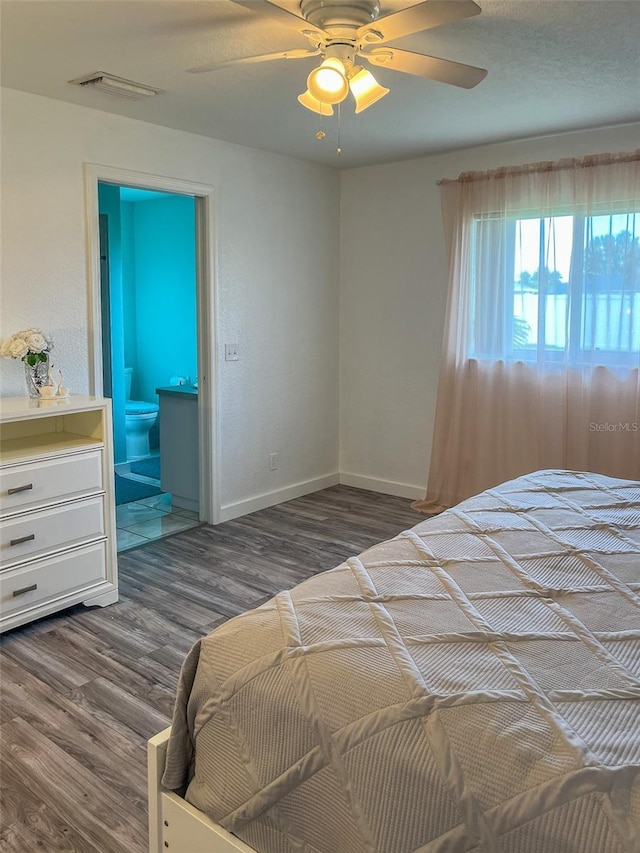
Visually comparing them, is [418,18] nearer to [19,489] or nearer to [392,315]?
[19,489]

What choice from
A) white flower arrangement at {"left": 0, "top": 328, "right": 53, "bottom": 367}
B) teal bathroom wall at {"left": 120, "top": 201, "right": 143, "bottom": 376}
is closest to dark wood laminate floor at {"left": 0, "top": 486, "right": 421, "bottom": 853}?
white flower arrangement at {"left": 0, "top": 328, "right": 53, "bottom": 367}

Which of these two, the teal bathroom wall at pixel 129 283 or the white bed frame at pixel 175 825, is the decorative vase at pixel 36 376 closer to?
the white bed frame at pixel 175 825

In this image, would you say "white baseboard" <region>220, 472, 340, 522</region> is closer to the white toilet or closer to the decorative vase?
the decorative vase

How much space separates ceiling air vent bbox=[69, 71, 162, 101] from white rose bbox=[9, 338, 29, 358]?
48.5 inches

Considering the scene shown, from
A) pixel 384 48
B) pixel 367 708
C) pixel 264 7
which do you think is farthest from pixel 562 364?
pixel 367 708

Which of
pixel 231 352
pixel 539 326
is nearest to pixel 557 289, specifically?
pixel 539 326

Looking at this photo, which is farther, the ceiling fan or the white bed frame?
the ceiling fan

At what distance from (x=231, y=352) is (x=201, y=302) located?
0.39m

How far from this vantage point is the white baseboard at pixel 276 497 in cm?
481

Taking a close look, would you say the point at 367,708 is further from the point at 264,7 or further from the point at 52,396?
the point at 52,396

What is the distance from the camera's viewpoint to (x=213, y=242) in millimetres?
4453

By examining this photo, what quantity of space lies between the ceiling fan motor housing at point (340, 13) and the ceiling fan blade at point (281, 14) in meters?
0.04

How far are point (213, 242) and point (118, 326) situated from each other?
186 cm

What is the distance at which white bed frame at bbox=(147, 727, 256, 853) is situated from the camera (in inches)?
57.8
